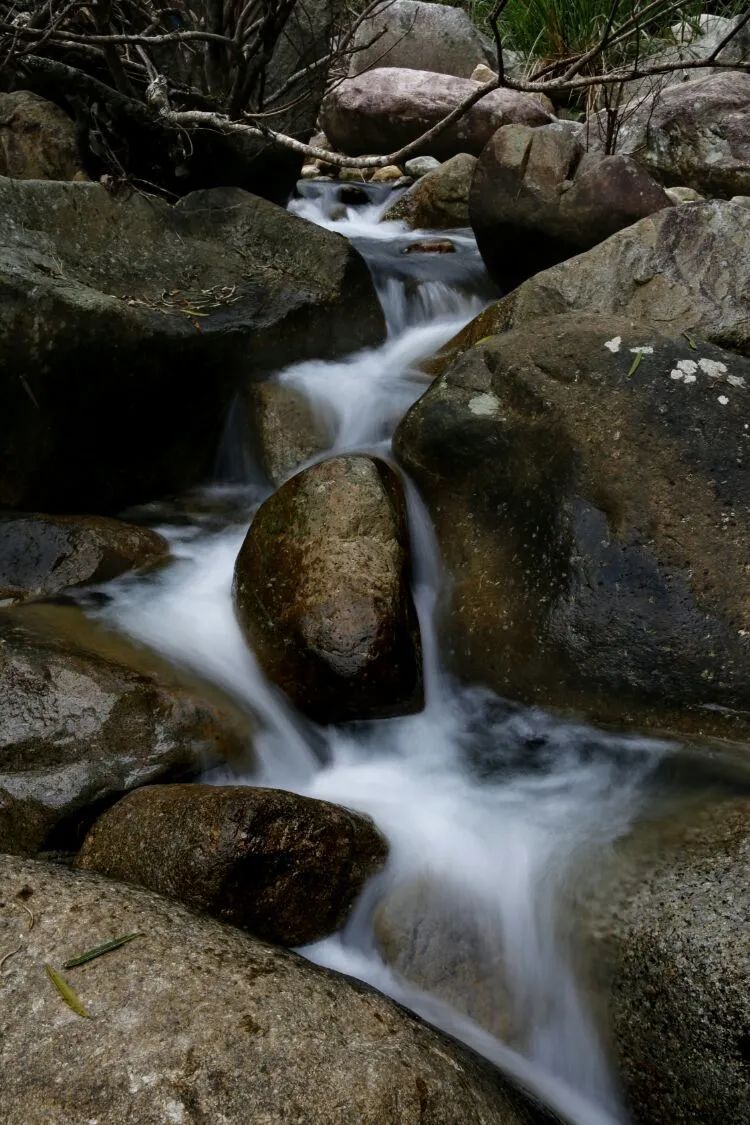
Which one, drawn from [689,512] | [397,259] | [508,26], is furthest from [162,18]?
[508,26]

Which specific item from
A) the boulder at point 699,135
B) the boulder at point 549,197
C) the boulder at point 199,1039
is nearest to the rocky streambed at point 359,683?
the boulder at point 199,1039

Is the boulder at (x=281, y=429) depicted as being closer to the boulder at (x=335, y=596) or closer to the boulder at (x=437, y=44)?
the boulder at (x=335, y=596)

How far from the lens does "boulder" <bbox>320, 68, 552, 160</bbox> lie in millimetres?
11203

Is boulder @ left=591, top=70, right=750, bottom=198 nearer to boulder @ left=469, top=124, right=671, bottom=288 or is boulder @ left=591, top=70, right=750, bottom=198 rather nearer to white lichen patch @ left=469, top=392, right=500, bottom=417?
boulder @ left=469, top=124, right=671, bottom=288

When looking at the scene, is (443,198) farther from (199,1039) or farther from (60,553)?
(199,1039)

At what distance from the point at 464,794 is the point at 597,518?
123 centimetres

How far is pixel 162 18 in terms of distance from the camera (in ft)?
20.7

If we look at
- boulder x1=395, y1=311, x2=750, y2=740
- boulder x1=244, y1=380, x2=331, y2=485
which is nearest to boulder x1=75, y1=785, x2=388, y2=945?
boulder x1=395, y1=311, x2=750, y2=740

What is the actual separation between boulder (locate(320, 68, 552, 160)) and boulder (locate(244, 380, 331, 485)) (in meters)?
7.65

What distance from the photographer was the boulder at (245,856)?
2.45 metres

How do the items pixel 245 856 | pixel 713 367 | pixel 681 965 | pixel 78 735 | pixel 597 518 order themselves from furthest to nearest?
pixel 713 367 < pixel 597 518 < pixel 78 735 < pixel 245 856 < pixel 681 965

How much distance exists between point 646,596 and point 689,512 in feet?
1.34

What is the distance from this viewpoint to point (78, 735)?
10.0 feet

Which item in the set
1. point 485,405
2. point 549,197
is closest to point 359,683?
point 485,405
